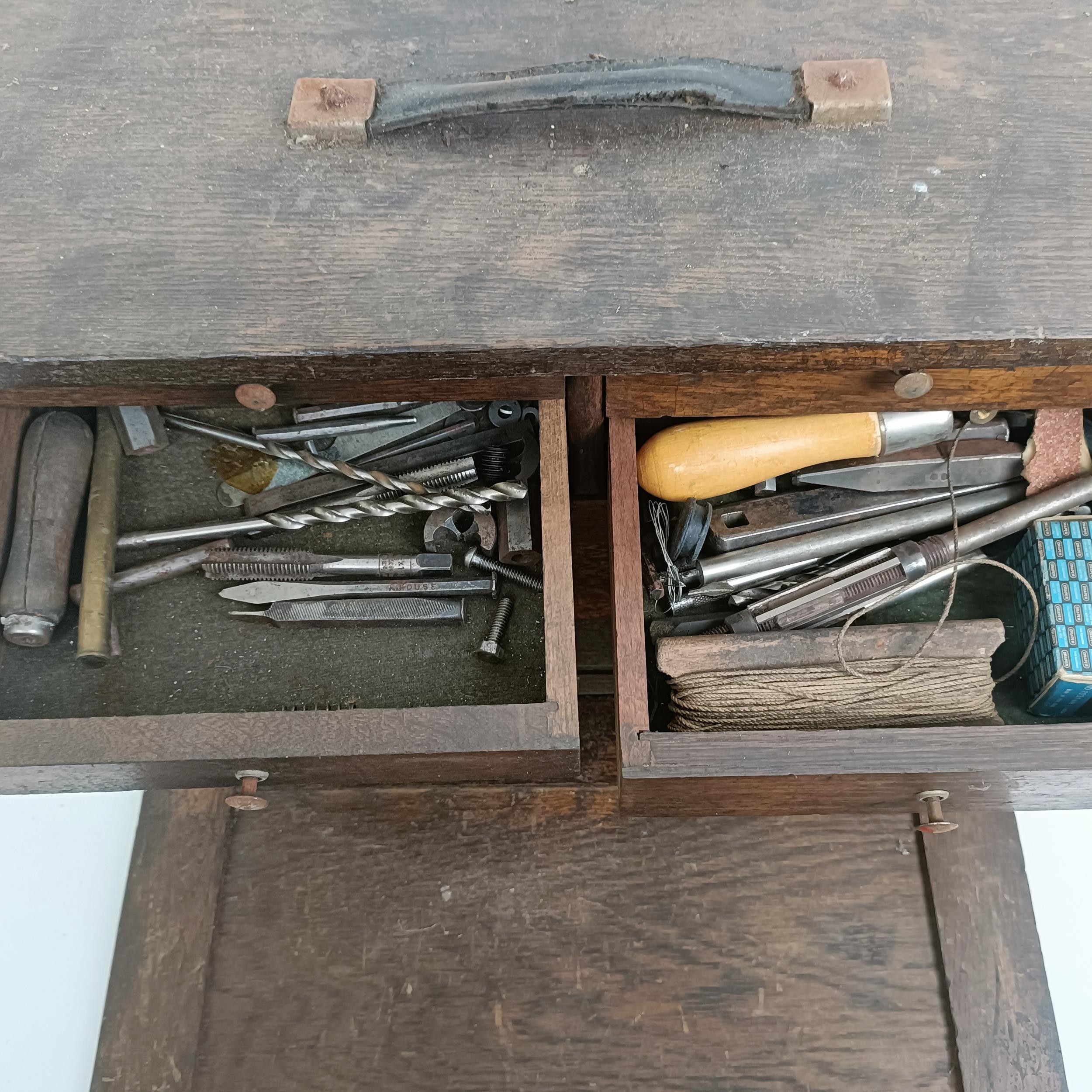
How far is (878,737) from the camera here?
2.10 feet

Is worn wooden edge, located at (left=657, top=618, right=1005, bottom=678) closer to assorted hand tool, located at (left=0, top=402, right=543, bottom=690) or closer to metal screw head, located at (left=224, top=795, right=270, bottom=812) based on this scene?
assorted hand tool, located at (left=0, top=402, right=543, bottom=690)

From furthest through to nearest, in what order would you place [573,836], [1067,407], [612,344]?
1. [573,836]
2. [1067,407]
3. [612,344]

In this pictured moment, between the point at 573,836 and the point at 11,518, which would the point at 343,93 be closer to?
the point at 11,518

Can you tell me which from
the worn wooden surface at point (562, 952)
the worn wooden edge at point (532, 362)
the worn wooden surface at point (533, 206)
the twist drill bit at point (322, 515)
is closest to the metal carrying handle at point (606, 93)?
the worn wooden surface at point (533, 206)

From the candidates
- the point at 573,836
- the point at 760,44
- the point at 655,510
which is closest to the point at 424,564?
the point at 655,510

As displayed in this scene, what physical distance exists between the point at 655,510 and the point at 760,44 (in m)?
0.35

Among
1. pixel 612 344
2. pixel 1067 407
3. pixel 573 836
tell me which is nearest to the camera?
pixel 612 344

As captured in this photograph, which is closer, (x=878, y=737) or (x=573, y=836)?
(x=878, y=737)

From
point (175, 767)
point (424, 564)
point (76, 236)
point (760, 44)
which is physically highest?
point (760, 44)

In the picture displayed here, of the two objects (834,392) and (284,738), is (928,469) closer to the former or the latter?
(834,392)

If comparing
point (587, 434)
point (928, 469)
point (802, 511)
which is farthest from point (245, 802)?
point (928, 469)

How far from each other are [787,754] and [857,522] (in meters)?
0.24

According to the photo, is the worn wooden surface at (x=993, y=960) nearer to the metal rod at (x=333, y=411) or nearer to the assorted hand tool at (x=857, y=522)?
the assorted hand tool at (x=857, y=522)

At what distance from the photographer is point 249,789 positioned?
2.22 ft
